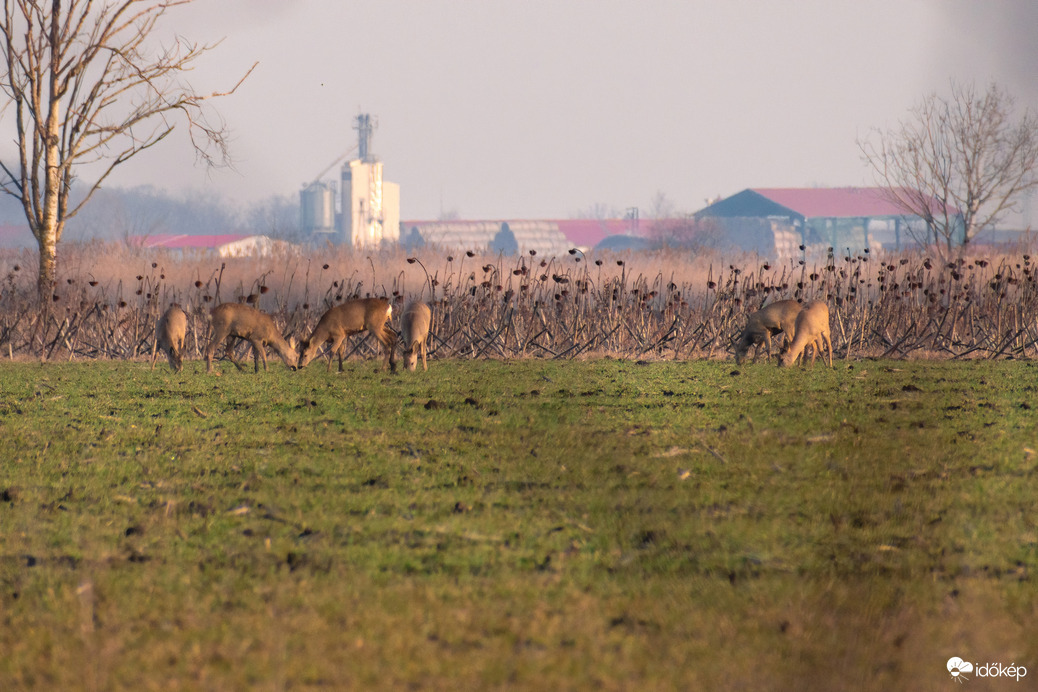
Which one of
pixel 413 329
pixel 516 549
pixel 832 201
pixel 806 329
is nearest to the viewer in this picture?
pixel 516 549

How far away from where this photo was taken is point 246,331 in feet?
49.6

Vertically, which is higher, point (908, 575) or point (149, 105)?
point (149, 105)

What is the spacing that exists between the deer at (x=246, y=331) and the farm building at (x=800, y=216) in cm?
8166

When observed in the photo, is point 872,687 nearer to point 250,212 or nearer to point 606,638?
point 606,638

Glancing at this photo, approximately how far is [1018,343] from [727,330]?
4.43 m

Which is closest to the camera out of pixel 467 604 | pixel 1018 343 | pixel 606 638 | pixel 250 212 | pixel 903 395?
pixel 606 638

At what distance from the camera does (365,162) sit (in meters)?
136

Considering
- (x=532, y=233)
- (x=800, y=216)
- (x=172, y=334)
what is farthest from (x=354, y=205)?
(x=172, y=334)

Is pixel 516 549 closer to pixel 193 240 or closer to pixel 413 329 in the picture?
pixel 413 329

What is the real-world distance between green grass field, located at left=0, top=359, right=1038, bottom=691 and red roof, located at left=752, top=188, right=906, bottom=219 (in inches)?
3477

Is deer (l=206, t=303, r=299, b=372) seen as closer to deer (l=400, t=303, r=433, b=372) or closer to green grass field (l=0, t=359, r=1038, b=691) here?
deer (l=400, t=303, r=433, b=372)

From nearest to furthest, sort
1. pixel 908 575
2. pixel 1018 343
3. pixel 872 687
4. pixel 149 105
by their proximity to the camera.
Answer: pixel 872 687 < pixel 908 575 < pixel 1018 343 < pixel 149 105

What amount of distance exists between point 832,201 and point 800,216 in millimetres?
4508

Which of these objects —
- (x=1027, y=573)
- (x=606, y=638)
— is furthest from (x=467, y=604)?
(x=1027, y=573)
